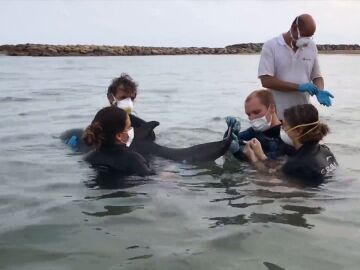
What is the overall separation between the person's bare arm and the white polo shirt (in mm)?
64

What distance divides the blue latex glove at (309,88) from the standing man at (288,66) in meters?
0.08

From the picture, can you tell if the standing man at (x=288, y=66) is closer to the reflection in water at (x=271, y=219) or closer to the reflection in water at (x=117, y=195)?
the reflection in water at (x=271, y=219)

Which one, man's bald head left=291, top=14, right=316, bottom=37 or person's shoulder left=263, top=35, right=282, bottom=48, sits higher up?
man's bald head left=291, top=14, right=316, bottom=37

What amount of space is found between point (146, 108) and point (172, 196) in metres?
8.61

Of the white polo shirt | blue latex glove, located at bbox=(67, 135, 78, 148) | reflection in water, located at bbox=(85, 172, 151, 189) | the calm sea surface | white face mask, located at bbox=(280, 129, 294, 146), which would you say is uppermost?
the white polo shirt

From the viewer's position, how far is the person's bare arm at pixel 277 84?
6.93m

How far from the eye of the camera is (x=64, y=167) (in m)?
6.84

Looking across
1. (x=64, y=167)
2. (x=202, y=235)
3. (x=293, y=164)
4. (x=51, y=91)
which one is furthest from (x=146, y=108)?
(x=202, y=235)

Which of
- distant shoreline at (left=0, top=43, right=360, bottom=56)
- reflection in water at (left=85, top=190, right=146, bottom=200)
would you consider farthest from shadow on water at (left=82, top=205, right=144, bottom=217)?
distant shoreline at (left=0, top=43, right=360, bottom=56)

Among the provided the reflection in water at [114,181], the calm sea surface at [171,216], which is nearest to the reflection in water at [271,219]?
the calm sea surface at [171,216]

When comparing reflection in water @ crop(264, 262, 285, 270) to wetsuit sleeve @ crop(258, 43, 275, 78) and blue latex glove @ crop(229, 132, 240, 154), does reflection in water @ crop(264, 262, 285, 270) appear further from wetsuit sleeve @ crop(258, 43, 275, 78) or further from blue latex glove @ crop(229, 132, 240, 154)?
wetsuit sleeve @ crop(258, 43, 275, 78)

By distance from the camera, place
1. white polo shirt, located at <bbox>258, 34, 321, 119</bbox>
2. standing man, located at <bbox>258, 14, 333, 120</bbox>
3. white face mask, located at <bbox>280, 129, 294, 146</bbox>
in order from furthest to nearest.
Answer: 1. white polo shirt, located at <bbox>258, 34, 321, 119</bbox>
2. standing man, located at <bbox>258, 14, 333, 120</bbox>
3. white face mask, located at <bbox>280, 129, 294, 146</bbox>

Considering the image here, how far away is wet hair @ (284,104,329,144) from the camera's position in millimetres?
5719

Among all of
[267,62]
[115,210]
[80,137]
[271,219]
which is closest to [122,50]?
[80,137]
